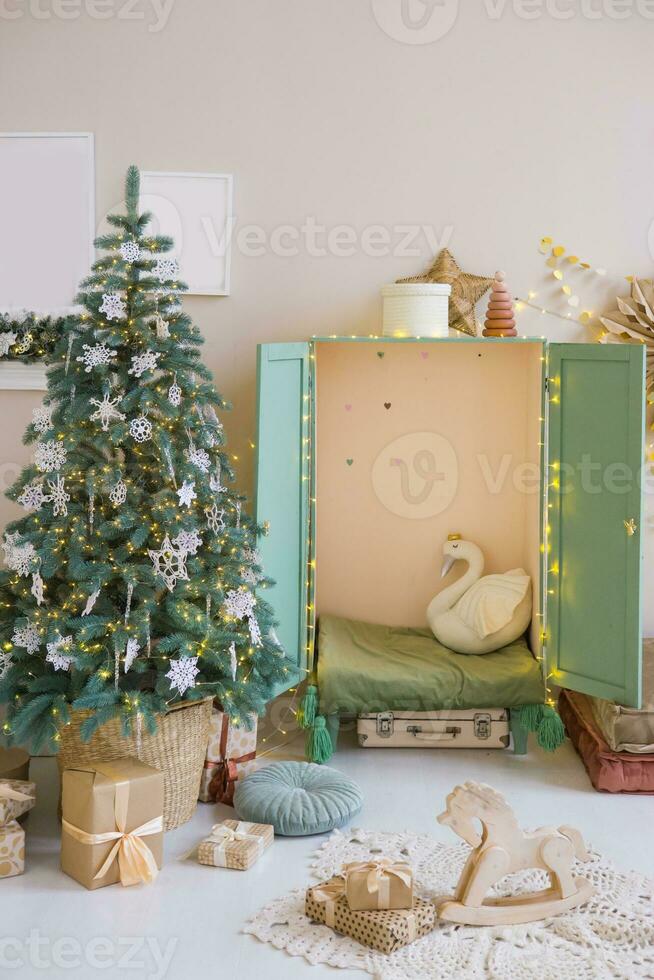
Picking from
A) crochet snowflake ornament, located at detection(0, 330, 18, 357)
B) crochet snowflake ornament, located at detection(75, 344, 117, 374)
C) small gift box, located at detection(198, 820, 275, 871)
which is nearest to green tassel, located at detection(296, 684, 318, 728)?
small gift box, located at detection(198, 820, 275, 871)

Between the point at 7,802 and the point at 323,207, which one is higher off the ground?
the point at 323,207

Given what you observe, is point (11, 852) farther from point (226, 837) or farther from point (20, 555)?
point (20, 555)

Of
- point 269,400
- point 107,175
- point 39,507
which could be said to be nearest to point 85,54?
point 107,175

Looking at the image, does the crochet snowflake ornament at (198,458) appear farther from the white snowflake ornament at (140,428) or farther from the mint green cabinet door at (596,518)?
the mint green cabinet door at (596,518)

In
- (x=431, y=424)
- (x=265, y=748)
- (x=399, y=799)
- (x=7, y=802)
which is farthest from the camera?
(x=431, y=424)

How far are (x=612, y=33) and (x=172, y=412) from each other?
2250 millimetres

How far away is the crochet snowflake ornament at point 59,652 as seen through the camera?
2859mm

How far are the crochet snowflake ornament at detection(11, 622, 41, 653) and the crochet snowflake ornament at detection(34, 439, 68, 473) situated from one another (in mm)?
447

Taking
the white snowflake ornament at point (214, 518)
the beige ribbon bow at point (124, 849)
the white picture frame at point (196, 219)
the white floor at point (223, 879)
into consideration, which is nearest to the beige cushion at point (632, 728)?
the white floor at point (223, 879)

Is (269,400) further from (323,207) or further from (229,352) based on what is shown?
(323,207)

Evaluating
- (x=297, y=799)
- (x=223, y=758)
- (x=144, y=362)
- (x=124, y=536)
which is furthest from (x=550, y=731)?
(x=144, y=362)

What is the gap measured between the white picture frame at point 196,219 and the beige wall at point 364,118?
0.05 meters

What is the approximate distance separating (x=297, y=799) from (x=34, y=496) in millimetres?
1168

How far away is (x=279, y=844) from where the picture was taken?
9.83 feet
